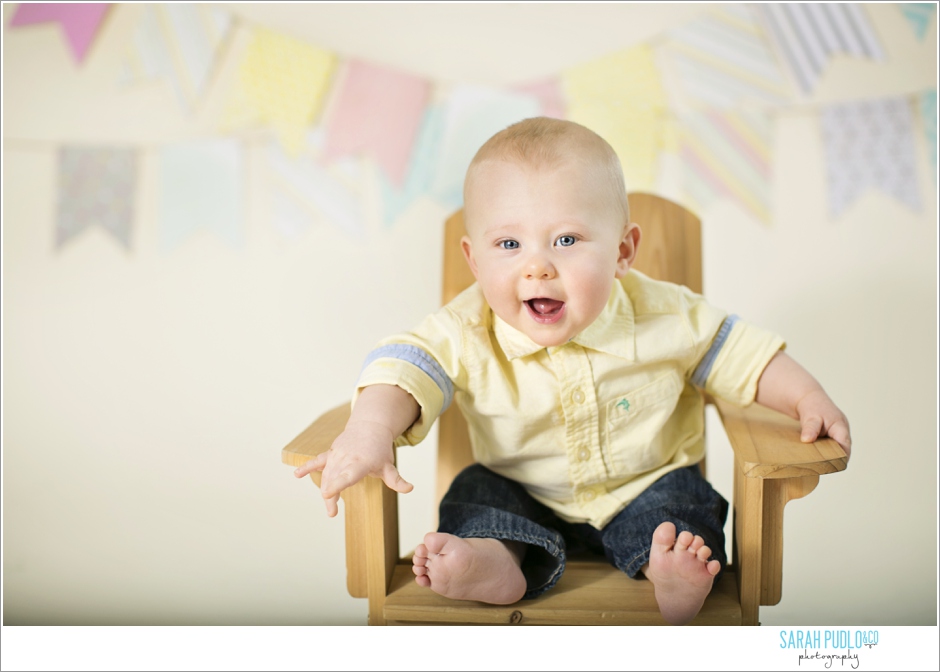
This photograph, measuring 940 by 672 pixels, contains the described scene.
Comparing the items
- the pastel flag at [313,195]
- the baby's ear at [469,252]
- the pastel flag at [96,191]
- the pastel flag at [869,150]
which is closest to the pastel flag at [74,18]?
the pastel flag at [96,191]

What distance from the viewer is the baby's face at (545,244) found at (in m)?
0.99

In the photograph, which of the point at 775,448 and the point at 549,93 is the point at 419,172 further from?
the point at 775,448

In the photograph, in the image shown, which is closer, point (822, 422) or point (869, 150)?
point (822, 422)

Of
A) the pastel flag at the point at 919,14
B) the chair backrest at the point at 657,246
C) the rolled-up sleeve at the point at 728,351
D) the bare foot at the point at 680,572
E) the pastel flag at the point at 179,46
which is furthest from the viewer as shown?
the pastel flag at the point at 179,46

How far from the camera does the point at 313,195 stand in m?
1.79

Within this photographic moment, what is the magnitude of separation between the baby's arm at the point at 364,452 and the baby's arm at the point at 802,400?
45 cm

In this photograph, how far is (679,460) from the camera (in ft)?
3.79

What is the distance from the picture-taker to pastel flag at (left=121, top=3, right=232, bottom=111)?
169cm

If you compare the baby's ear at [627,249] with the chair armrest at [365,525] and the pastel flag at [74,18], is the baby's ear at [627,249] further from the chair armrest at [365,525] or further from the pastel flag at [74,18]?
the pastel flag at [74,18]

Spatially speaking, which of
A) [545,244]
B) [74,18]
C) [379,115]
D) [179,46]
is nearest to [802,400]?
[545,244]

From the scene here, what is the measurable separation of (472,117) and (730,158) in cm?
50

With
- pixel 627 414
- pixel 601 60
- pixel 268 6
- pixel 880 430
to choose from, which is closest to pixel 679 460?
pixel 627 414

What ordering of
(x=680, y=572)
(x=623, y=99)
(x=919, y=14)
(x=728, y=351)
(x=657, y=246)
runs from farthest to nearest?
1. (x=623, y=99)
2. (x=919, y=14)
3. (x=657, y=246)
4. (x=728, y=351)
5. (x=680, y=572)

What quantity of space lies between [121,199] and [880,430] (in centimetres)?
152
